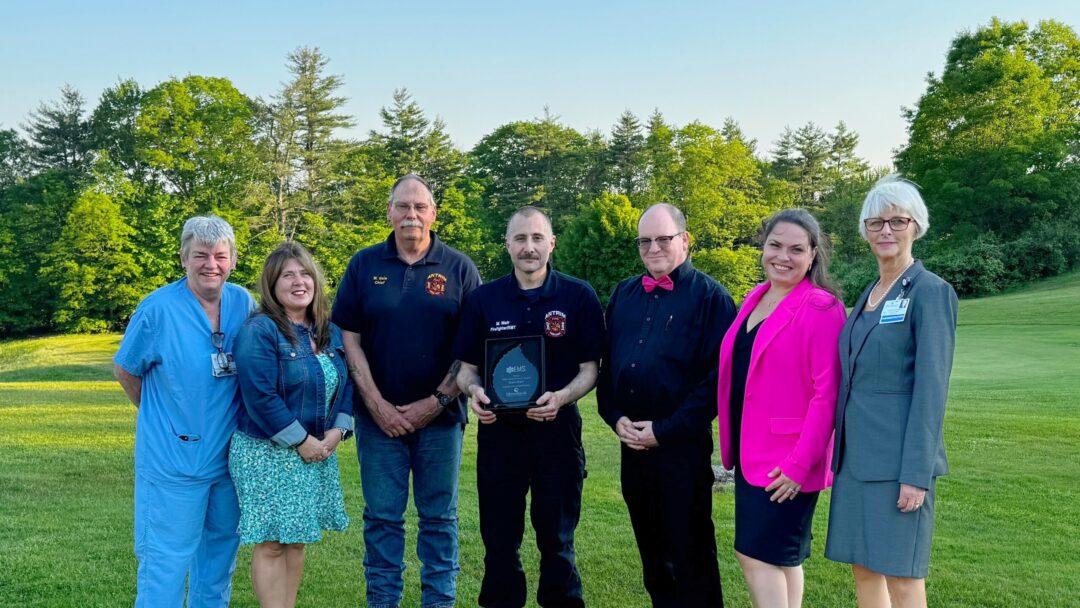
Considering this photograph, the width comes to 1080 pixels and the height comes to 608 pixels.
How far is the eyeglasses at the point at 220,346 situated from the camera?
394 centimetres

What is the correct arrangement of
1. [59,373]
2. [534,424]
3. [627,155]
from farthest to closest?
1. [627,155]
2. [59,373]
3. [534,424]

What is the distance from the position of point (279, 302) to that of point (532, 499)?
5.77 ft

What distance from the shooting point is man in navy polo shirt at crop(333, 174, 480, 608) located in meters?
4.52

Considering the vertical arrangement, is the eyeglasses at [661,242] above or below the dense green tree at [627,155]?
below

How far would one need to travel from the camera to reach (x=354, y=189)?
44.5 metres

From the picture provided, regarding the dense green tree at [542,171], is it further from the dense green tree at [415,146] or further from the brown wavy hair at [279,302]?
the brown wavy hair at [279,302]

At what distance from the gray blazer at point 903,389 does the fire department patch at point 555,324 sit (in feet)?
4.95

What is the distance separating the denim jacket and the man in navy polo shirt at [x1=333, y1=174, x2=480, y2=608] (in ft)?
1.22

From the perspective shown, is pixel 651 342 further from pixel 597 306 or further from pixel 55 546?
pixel 55 546

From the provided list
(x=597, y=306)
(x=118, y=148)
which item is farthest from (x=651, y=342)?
(x=118, y=148)

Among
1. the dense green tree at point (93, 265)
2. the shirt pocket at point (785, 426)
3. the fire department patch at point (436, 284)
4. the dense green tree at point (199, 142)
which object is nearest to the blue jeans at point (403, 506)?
the fire department patch at point (436, 284)

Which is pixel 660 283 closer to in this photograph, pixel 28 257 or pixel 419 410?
pixel 419 410

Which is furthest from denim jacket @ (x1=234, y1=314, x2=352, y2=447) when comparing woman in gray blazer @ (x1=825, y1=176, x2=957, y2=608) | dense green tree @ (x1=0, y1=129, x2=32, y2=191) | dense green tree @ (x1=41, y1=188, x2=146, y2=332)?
dense green tree @ (x1=0, y1=129, x2=32, y2=191)

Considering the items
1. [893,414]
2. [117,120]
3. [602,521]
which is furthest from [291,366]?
[117,120]
